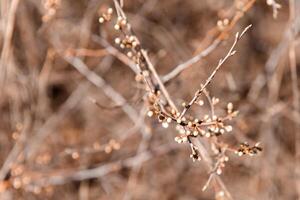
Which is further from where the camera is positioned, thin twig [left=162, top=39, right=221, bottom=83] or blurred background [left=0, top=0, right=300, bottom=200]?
blurred background [left=0, top=0, right=300, bottom=200]

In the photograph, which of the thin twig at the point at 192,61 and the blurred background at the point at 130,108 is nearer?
the thin twig at the point at 192,61

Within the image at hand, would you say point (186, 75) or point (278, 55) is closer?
point (186, 75)

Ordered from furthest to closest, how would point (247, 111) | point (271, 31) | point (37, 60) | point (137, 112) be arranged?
point (271, 31), point (37, 60), point (247, 111), point (137, 112)

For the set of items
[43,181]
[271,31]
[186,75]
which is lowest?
[43,181]

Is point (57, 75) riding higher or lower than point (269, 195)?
higher

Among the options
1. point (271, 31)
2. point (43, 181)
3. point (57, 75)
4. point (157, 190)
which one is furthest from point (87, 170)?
point (271, 31)

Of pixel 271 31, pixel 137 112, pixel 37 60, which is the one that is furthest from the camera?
pixel 271 31

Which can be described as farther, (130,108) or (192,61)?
(130,108)

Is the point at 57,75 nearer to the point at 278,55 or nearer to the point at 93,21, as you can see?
the point at 93,21
